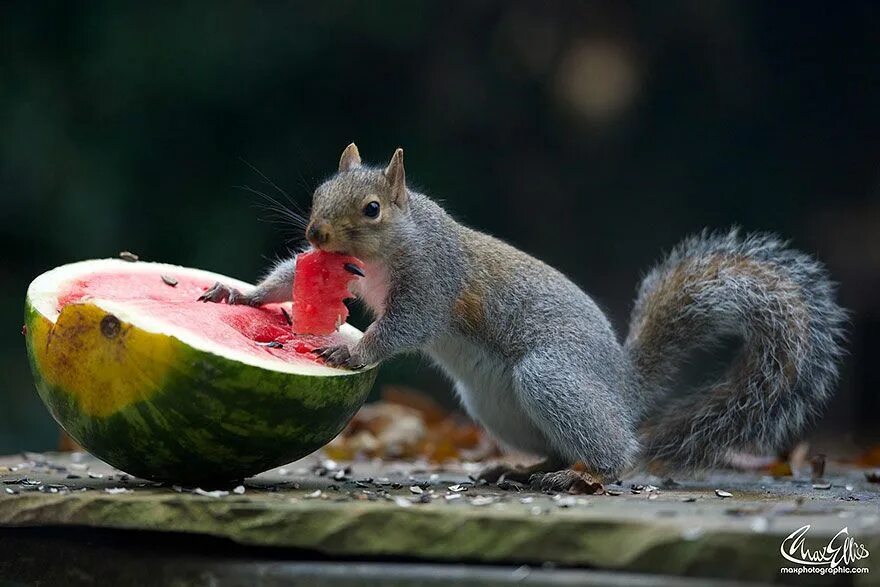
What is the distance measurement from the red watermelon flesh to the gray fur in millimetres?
129

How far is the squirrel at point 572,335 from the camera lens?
109 inches

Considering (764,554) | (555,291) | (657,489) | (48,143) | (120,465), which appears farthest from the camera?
(48,143)

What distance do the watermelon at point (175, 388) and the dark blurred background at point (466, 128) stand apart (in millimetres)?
2198

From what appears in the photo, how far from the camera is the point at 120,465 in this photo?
2.43 metres

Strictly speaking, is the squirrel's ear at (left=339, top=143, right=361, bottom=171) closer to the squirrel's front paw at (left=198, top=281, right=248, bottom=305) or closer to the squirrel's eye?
the squirrel's eye

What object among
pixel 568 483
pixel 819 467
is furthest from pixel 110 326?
pixel 819 467

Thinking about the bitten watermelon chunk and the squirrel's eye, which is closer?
the bitten watermelon chunk

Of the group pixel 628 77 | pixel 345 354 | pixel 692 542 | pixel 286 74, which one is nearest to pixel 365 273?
pixel 345 354

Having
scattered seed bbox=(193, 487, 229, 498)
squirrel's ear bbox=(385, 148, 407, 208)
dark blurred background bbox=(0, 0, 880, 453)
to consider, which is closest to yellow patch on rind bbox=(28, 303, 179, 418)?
scattered seed bbox=(193, 487, 229, 498)

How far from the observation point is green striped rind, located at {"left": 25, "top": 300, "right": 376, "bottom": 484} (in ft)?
7.32

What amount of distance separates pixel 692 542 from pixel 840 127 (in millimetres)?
3468

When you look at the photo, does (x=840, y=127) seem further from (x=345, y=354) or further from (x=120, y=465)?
(x=120, y=465)

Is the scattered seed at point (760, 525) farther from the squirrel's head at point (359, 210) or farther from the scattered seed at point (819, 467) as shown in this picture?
the scattered seed at point (819, 467)
